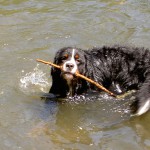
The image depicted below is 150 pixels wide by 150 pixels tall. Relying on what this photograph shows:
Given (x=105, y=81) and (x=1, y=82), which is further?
(x=1, y=82)

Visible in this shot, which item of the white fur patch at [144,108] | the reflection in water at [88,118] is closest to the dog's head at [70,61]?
the reflection in water at [88,118]

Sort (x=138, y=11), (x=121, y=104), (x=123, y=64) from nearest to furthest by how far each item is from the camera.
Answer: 1. (x=121, y=104)
2. (x=123, y=64)
3. (x=138, y=11)

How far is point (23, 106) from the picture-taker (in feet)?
20.6

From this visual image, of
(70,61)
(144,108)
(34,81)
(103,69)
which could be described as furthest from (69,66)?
(34,81)

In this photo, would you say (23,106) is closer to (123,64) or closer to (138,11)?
(123,64)

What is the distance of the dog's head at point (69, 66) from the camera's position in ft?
19.7

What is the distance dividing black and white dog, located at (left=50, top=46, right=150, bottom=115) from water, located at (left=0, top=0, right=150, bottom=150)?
0.93ft

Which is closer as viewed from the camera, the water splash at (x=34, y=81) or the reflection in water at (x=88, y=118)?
the reflection in water at (x=88, y=118)

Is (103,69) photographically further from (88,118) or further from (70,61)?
(88,118)

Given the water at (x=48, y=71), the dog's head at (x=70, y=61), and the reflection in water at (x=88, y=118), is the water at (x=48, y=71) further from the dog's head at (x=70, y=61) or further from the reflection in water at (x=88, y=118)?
the dog's head at (x=70, y=61)

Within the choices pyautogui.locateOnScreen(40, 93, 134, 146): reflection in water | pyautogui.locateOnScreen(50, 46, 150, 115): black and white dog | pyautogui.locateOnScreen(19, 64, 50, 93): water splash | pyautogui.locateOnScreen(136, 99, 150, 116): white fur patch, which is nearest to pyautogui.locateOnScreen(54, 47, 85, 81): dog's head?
pyautogui.locateOnScreen(50, 46, 150, 115): black and white dog

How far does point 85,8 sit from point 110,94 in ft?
15.6

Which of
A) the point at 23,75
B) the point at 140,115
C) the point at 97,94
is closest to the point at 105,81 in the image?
the point at 97,94

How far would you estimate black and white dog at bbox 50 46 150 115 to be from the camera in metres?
6.13
